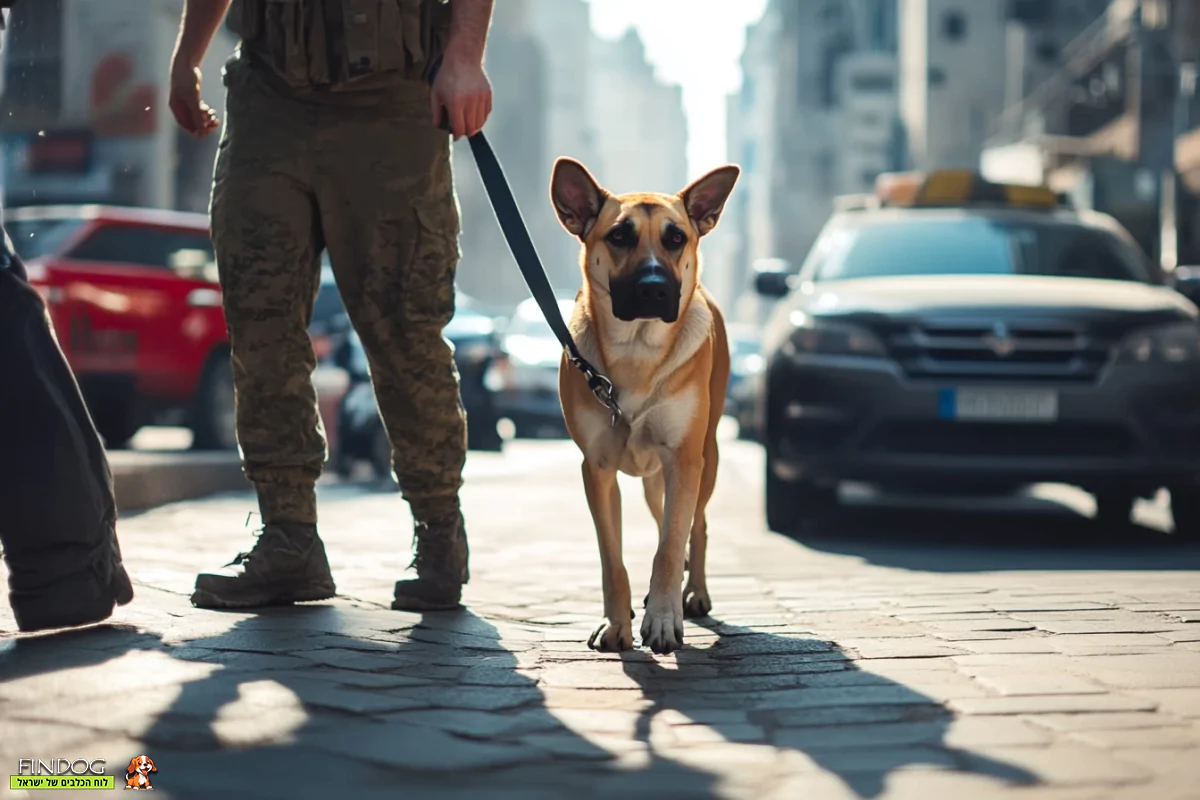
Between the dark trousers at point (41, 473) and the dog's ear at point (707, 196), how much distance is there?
191 centimetres

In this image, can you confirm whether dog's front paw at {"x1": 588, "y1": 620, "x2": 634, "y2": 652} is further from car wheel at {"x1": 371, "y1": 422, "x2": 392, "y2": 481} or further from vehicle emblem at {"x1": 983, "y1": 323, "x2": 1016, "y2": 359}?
car wheel at {"x1": 371, "y1": 422, "x2": 392, "y2": 481}

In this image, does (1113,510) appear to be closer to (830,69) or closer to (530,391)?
(530,391)

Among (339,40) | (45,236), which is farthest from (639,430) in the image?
(45,236)

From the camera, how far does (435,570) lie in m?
4.91

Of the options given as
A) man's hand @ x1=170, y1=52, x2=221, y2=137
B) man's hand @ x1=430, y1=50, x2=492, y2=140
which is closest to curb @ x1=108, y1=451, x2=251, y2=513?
man's hand @ x1=170, y1=52, x2=221, y2=137

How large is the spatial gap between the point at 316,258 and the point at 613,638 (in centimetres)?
142

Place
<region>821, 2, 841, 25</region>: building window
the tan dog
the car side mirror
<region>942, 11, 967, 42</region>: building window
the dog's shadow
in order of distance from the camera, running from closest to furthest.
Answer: the dog's shadow, the tan dog, the car side mirror, <region>942, 11, 967, 42</region>: building window, <region>821, 2, 841, 25</region>: building window

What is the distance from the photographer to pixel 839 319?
7.95m

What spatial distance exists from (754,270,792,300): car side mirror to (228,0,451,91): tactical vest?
4.44 metres

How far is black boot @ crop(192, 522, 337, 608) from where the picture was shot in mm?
4668

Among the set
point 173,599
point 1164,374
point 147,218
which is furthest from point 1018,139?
point 173,599

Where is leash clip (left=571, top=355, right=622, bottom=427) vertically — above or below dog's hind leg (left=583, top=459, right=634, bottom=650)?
above

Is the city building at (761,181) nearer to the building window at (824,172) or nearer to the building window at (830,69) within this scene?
the building window at (824,172)

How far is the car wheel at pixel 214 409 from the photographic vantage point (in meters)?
13.7
